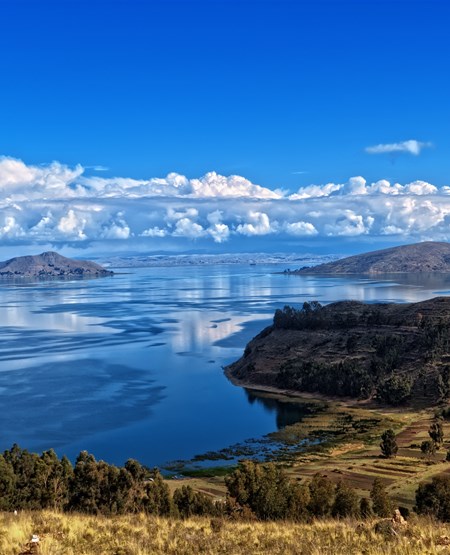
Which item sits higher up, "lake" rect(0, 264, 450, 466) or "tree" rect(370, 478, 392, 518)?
"tree" rect(370, 478, 392, 518)

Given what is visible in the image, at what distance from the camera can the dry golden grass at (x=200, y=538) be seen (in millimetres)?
16312

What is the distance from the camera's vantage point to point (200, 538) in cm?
1881

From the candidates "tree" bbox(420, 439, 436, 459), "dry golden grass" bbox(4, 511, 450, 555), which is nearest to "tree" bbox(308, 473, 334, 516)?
"dry golden grass" bbox(4, 511, 450, 555)

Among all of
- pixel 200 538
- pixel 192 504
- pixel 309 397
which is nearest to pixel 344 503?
pixel 192 504

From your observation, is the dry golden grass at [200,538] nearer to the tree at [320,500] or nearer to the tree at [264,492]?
the tree at [264,492]

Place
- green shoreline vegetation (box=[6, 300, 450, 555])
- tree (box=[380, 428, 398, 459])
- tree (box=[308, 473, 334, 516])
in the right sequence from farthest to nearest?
tree (box=[380, 428, 398, 459]) < tree (box=[308, 473, 334, 516]) < green shoreline vegetation (box=[6, 300, 450, 555])

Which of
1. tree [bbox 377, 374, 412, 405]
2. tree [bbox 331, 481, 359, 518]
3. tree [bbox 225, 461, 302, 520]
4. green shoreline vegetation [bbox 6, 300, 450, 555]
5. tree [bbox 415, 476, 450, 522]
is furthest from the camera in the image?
tree [bbox 377, 374, 412, 405]

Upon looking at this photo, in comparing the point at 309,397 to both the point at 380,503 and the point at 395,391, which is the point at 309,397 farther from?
the point at 380,503

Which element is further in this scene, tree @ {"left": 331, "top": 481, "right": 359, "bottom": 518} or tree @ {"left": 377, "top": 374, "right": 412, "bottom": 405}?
tree @ {"left": 377, "top": 374, "right": 412, "bottom": 405}

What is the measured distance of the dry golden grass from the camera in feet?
53.5

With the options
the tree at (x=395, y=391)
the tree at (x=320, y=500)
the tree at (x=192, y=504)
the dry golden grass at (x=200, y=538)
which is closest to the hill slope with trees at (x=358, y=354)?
the tree at (x=395, y=391)

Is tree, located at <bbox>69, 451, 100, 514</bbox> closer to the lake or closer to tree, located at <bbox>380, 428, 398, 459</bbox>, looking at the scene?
the lake

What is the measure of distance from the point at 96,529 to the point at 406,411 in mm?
92306

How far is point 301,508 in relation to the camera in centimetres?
4369
